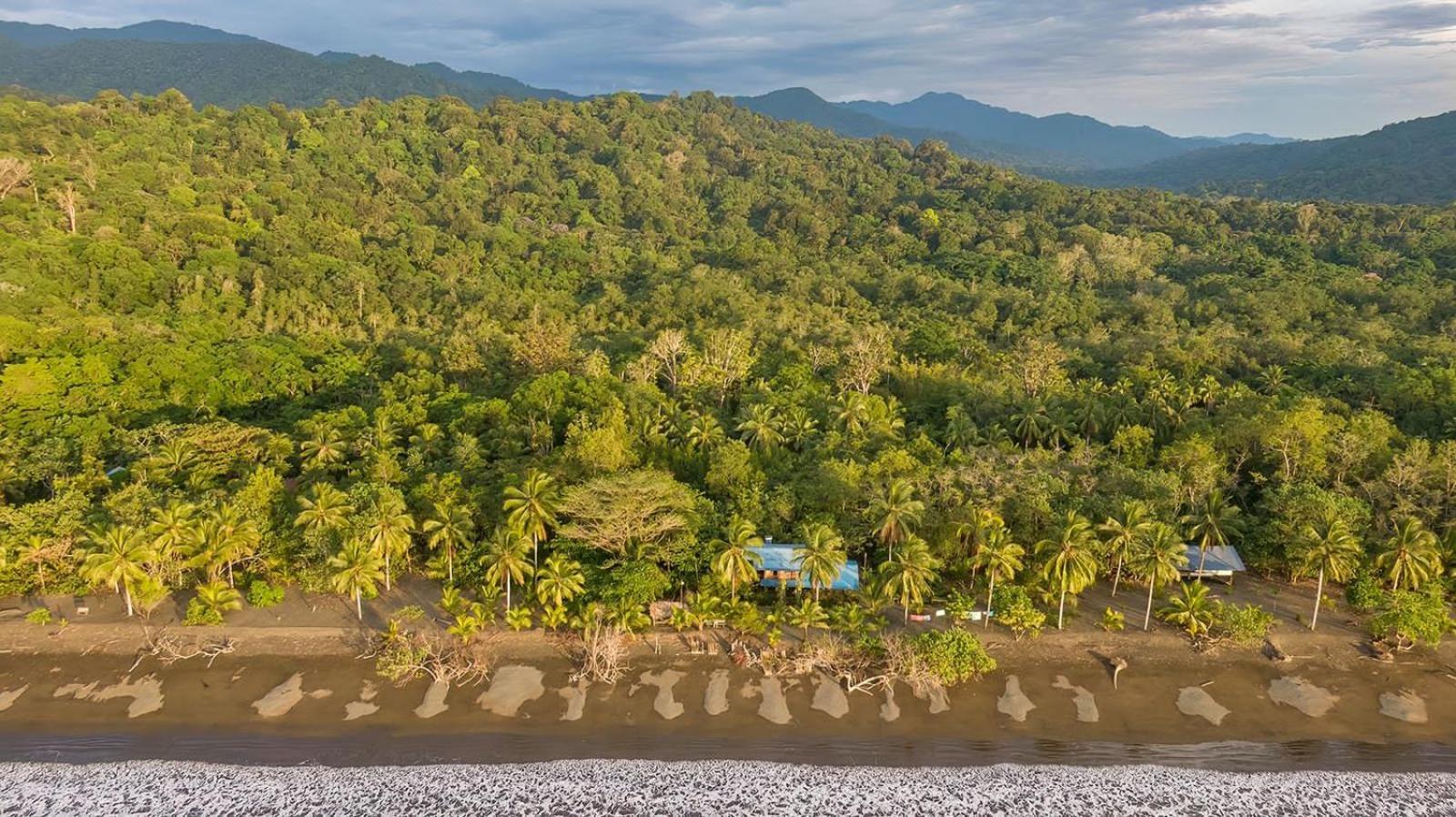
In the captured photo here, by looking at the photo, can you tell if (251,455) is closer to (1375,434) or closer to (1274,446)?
(1274,446)

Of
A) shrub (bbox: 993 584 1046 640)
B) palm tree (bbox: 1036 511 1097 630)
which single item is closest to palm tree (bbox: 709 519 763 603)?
shrub (bbox: 993 584 1046 640)

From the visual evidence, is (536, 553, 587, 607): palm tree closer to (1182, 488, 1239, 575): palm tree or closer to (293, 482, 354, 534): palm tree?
(293, 482, 354, 534): palm tree

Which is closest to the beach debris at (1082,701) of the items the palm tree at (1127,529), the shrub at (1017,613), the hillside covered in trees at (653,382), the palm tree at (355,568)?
the shrub at (1017,613)

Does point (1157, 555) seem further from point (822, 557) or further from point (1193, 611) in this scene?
point (822, 557)

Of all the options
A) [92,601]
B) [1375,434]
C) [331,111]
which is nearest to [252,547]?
[92,601]

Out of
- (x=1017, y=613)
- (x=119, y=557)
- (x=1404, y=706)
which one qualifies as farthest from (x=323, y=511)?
(x=1404, y=706)
